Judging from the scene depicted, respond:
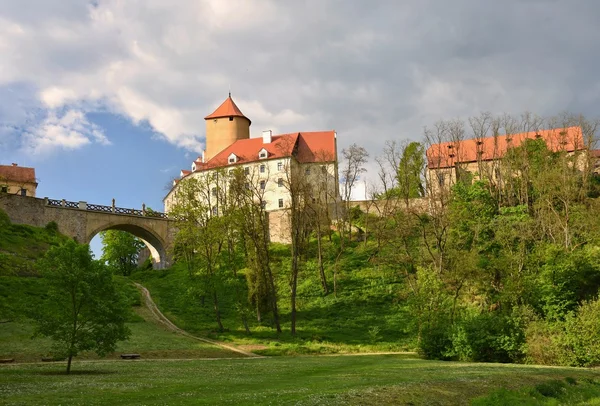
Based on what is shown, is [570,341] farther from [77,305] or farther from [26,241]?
[26,241]

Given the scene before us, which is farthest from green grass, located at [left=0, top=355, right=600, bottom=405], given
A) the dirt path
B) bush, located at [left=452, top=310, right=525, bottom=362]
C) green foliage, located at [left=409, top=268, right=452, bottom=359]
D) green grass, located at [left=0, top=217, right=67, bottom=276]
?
green grass, located at [left=0, top=217, right=67, bottom=276]

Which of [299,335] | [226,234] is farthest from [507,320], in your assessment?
[226,234]

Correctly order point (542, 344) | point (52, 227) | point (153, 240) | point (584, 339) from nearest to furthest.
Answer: point (584, 339) → point (542, 344) → point (52, 227) → point (153, 240)

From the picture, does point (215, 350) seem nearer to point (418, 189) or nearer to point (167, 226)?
point (167, 226)

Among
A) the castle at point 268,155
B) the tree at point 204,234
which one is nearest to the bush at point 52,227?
the tree at point 204,234

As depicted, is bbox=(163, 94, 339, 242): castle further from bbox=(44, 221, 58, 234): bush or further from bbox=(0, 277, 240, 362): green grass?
bbox=(0, 277, 240, 362): green grass

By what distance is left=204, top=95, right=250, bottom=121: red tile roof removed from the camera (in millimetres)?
94431

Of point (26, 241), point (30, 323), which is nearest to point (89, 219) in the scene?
point (26, 241)

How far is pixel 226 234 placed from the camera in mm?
49656

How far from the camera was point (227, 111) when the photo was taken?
95.0 metres

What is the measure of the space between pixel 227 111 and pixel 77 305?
2844 inches

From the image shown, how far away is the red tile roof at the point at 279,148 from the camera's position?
85.3 metres

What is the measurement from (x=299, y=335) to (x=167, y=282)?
2322 cm

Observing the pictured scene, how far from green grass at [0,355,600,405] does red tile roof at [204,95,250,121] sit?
7145 cm
